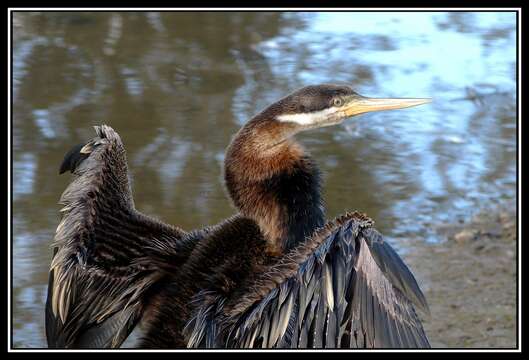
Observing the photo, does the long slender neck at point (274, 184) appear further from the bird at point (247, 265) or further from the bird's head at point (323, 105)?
the bird's head at point (323, 105)

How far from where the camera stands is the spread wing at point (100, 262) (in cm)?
482

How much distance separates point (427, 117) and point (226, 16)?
265 centimetres

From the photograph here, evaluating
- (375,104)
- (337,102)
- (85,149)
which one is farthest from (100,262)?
(375,104)

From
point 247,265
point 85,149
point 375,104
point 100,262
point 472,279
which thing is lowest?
point 472,279

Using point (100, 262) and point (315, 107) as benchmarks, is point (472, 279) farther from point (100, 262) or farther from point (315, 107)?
point (100, 262)

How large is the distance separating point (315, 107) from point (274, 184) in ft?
1.56

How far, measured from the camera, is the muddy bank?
6.69 m

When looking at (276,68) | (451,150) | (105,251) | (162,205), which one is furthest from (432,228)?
(105,251)

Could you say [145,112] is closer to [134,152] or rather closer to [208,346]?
[134,152]

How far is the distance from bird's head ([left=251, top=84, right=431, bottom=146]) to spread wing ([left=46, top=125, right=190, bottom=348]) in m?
0.77

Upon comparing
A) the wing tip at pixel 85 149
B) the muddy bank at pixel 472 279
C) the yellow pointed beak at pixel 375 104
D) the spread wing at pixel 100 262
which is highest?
the yellow pointed beak at pixel 375 104

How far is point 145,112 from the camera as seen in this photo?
29.9 ft

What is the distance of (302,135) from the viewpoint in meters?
8.88

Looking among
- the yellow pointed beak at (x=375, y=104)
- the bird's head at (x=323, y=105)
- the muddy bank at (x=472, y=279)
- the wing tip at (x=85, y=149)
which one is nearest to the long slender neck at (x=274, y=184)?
the bird's head at (x=323, y=105)
